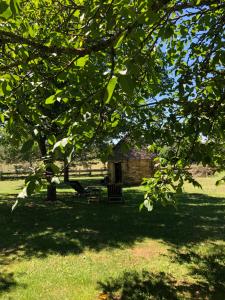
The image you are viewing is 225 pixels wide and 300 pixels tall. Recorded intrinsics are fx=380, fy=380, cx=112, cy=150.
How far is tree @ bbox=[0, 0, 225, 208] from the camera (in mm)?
3008

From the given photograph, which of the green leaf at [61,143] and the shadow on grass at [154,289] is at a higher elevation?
the green leaf at [61,143]

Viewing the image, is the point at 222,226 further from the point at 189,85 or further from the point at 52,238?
the point at 189,85

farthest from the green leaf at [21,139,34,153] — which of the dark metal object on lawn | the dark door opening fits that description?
the dark door opening

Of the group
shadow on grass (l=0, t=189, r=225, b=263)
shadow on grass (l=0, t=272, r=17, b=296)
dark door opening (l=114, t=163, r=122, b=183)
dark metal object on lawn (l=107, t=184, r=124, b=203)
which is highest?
dark door opening (l=114, t=163, r=122, b=183)

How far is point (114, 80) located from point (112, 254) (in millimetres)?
8535

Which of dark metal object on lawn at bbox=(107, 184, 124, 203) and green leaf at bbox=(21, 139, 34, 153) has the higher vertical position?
green leaf at bbox=(21, 139, 34, 153)

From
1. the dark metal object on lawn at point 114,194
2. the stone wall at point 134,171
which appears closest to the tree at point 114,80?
the dark metal object on lawn at point 114,194

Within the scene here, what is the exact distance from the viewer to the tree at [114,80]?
9.87 feet

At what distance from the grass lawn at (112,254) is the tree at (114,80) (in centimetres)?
262

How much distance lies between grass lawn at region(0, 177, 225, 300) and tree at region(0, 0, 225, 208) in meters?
2.62

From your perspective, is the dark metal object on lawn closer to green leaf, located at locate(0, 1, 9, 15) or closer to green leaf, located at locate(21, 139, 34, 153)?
green leaf, located at locate(21, 139, 34, 153)

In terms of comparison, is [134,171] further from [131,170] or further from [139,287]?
[139,287]

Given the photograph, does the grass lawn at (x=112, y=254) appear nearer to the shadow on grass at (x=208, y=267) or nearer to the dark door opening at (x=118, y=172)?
the shadow on grass at (x=208, y=267)

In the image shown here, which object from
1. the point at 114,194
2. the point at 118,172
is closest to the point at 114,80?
the point at 114,194
